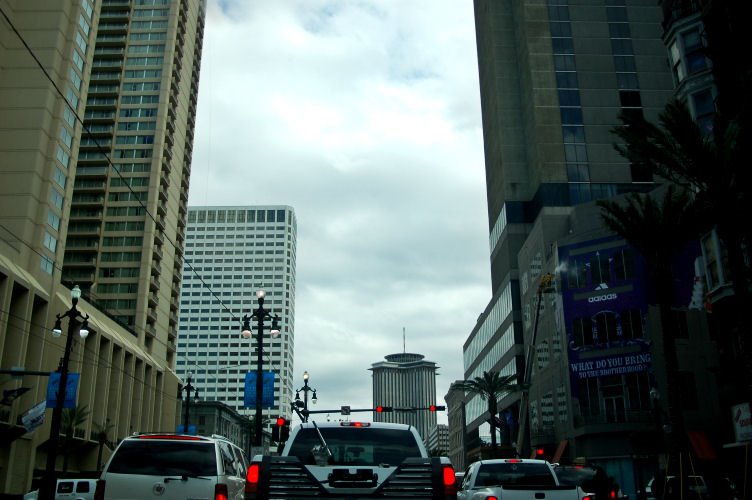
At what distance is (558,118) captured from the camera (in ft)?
287

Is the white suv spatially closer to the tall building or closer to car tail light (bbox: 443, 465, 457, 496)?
car tail light (bbox: 443, 465, 457, 496)

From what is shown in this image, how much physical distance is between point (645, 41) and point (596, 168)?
19.8 meters

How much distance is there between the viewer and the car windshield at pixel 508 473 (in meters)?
13.2

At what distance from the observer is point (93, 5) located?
67250 millimetres

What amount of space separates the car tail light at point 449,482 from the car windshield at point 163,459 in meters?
3.88

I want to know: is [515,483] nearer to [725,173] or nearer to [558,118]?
[725,173]

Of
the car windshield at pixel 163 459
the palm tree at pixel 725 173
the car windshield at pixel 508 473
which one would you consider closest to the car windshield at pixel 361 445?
the car windshield at pixel 163 459

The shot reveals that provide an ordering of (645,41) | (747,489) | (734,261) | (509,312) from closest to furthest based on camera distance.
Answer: (747,489), (734,261), (509,312), (645,41)

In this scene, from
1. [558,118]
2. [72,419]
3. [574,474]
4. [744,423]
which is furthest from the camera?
[558,118]

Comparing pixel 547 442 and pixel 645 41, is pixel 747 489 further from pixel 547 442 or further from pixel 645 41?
pixel 645 41

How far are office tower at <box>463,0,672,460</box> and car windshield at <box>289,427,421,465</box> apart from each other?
6818 cm

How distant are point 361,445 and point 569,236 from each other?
54.4 meters

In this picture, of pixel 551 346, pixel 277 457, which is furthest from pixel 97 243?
pixel 277 457

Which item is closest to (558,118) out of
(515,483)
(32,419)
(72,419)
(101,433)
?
(101,433)
